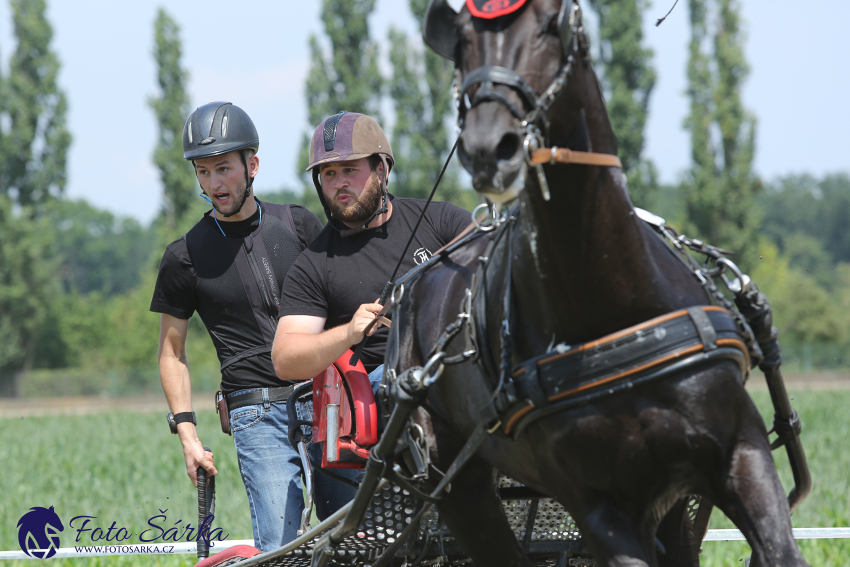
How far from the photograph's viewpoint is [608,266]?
7.89ft

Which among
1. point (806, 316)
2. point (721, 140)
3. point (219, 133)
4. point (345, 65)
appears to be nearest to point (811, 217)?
point (806, 316)

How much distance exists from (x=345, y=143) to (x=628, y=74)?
28713 mm

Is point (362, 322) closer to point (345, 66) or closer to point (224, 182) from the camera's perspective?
point (224, 182)

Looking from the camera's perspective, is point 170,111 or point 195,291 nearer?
point 195,291

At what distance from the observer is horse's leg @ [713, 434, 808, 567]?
7.75 ft

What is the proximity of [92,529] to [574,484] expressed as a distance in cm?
677

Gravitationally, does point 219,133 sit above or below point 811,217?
above

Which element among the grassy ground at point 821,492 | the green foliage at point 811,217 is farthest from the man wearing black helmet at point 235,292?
the green foliage at point 811,217

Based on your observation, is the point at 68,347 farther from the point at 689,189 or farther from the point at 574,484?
the point at 574,484

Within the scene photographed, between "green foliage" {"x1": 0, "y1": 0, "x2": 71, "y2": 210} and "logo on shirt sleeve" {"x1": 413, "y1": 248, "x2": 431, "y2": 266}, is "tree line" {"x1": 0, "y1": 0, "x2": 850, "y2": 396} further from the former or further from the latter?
"logo on shirt sleeve" {"x1": 413, "y1": 248, "x2": 431, "y2": 266}

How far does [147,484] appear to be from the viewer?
10.5 metres

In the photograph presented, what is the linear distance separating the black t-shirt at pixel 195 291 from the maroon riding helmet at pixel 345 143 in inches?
34.8

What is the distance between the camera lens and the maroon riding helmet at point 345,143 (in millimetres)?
4031

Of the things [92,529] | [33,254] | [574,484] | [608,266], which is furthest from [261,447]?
[33,254]
